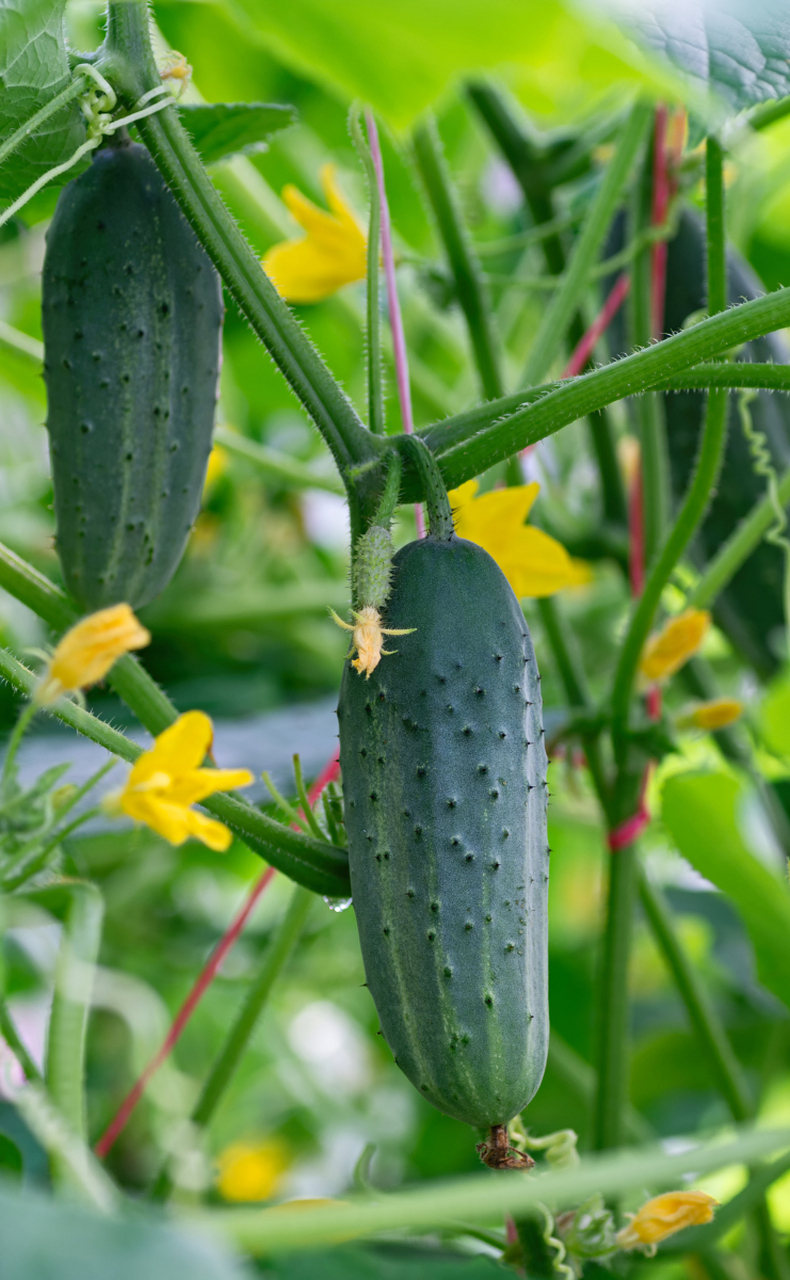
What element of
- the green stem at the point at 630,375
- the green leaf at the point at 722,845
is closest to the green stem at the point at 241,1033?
the green leaf at the point at 722,845

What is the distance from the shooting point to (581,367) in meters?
1.07

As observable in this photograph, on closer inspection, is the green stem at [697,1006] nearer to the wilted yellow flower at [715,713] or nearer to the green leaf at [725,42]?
the wilted yellow flower at [715,713]

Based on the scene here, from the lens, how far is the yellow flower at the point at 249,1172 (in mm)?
1552

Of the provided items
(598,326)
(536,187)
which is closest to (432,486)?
(598,326)

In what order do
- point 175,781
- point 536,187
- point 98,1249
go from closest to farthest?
point 98,1249, point 175,781, point 536,187

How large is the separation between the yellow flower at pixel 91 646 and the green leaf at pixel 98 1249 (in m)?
0.21

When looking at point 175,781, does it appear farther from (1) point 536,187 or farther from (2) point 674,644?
(1) point 536,187

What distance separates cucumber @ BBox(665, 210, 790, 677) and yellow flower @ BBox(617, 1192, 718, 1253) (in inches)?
24.6

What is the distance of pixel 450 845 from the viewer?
48cm

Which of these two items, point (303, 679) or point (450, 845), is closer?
point (450, 845)

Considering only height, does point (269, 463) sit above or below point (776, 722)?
above

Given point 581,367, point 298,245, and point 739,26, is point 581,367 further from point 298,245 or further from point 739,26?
point 739,26

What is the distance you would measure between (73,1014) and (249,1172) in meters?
1.21

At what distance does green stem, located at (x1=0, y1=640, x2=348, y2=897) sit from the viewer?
53 centimetres
